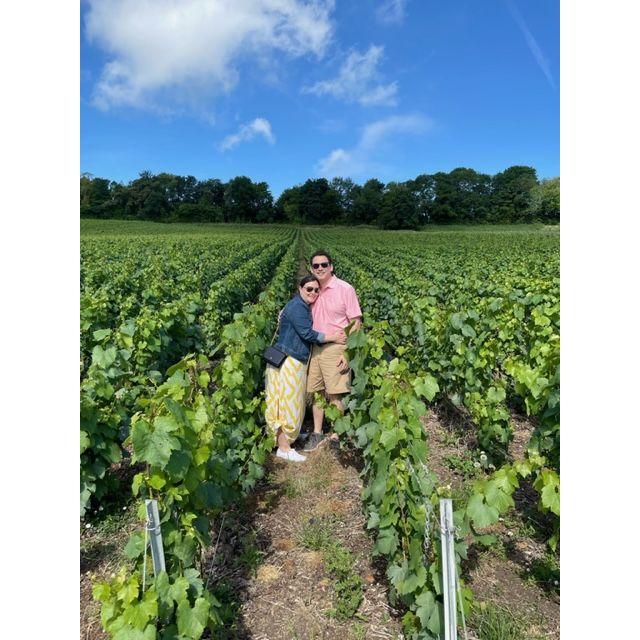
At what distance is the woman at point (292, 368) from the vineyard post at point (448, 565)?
2.45 m

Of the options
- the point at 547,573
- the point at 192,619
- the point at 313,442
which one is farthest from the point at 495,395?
the point at 192,619

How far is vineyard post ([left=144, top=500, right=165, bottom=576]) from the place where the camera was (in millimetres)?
1843

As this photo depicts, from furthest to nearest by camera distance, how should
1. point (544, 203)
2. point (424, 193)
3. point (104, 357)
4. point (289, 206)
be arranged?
point (289, 206)
point (424, 193)
point (544, 203)
point (104, 357)

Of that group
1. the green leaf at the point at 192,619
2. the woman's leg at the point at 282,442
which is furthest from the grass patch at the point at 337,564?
the green leaf at the point at 192,619

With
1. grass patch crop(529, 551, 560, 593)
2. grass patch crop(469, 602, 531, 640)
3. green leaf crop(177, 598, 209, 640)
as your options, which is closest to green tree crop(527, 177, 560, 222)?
grass patch crop(529, 551, 560, 593)

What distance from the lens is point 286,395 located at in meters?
4.30

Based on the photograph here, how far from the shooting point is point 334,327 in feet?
14.7

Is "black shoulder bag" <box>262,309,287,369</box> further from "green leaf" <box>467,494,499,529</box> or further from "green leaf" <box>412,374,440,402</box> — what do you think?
"green leaf" <box>467,494,499,529</box>

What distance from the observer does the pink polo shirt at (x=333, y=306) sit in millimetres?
4438

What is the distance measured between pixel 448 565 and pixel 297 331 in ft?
8.37

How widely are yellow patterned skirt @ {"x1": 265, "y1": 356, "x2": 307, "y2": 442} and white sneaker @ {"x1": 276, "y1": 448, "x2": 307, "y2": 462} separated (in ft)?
0.67

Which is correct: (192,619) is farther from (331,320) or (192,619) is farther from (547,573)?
(331,320)

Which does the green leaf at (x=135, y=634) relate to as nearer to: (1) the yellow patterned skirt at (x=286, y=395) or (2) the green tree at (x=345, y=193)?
(1) the yellow patterned skirt at (x=286, y=395)

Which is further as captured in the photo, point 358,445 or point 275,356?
point 275,356
